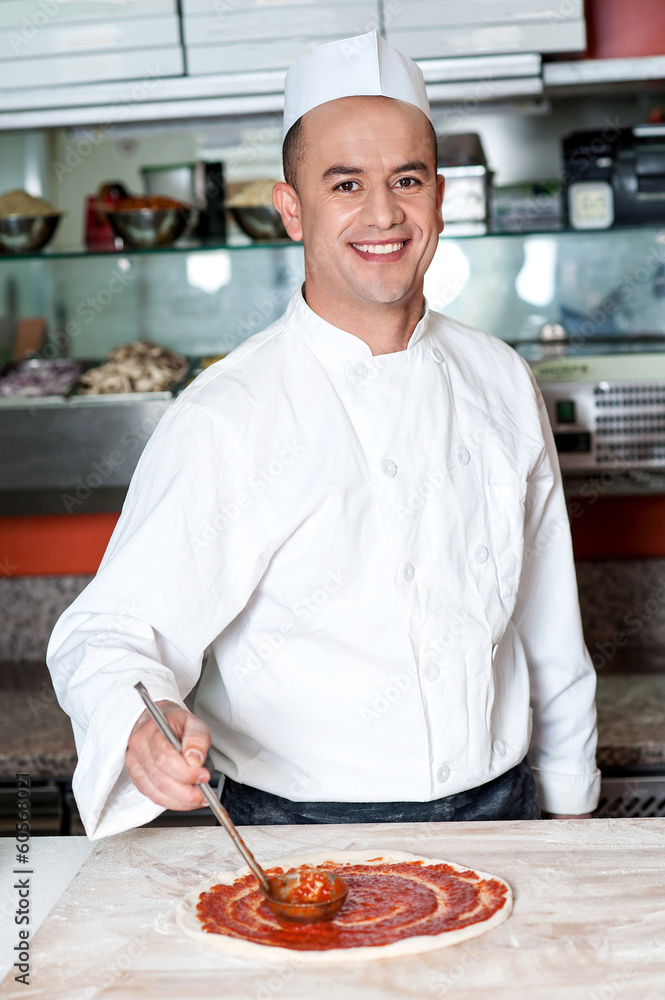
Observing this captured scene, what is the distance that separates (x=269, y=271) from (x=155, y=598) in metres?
1.37

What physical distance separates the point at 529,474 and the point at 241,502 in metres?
0.44

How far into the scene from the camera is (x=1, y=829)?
2053 mm

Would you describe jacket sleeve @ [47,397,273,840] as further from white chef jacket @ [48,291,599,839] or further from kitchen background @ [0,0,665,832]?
kitchen background @ [0,0,665,832]

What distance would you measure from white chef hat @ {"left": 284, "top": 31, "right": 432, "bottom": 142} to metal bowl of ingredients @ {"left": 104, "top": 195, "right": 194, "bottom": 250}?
2.81 feet

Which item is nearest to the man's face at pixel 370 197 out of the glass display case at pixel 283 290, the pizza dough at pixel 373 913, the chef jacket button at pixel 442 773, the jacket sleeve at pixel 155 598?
the jacket sleeve at pixel 155 598

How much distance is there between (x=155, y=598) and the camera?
1281mm

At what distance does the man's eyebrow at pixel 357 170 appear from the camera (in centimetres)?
140

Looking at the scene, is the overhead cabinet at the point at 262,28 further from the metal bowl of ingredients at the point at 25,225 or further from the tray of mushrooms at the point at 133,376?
the tray of mushrooms at the point at 133,376

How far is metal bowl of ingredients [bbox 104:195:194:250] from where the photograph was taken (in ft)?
7.44

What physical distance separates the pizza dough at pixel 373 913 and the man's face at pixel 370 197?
2.36 feet

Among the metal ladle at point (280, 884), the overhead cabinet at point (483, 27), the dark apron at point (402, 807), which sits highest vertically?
the overhead cabinet at point (483, 27)

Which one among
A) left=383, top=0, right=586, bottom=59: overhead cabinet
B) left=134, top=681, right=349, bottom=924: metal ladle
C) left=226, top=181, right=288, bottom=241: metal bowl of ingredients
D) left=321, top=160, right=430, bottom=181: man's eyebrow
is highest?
left=383, top=0, right=586, bottom=59: overhead cabinet

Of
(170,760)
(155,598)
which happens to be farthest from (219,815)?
(155,598)

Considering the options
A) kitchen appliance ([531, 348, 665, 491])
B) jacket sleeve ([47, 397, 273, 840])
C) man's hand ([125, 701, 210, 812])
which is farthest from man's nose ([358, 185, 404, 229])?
kitchen appliance ([531, 348, 665, 491])
